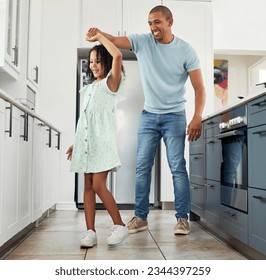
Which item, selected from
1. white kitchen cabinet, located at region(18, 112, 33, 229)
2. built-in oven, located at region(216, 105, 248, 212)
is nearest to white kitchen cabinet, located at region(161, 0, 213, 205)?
built-in oven, located at region(216, 105, 248, 212)

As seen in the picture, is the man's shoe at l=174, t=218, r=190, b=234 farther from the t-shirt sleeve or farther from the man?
the t-shirt sleeve

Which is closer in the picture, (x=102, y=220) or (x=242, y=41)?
(x=242, y=41)

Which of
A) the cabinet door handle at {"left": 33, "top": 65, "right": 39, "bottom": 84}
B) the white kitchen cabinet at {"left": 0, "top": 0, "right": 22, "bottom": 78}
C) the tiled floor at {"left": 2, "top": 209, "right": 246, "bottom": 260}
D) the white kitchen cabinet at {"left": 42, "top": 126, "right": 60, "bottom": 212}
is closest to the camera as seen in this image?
the tiled floor at {"left": 2, "top": 209, "right": 246, "bottom": 260}

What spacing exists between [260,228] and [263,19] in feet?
1.83

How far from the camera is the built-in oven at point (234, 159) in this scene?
0.98 meters

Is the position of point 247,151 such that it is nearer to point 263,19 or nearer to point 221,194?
point 221,194

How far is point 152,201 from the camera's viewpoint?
1952 millimetres

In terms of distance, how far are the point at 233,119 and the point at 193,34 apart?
0.95 meters

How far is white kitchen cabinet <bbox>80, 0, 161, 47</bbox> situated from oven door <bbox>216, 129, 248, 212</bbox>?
36.7 inches

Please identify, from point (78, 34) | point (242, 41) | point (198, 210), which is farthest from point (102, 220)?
point (78, 34)

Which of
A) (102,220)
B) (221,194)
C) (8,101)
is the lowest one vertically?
(102,220)

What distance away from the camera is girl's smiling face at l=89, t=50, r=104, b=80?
1.06 metres
